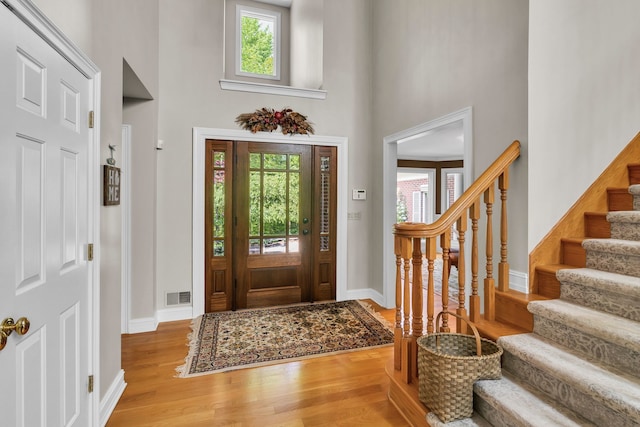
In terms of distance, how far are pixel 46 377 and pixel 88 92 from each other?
1387mm

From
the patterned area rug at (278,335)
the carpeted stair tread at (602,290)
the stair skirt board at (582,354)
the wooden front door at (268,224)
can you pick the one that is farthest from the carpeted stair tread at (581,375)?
the wooden front door at (268,224)

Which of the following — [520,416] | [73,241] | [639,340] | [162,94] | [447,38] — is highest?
[447,38]

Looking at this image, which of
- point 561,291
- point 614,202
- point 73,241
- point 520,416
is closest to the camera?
point 520,416

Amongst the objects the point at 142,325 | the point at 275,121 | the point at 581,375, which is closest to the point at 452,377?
the point at 581,375

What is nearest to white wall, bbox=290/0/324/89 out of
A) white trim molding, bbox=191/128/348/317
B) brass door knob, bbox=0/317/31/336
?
white trim molding, bbox=191/128/348/317

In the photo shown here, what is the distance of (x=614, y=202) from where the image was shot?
225cm

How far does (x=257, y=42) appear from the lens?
465 centimetres

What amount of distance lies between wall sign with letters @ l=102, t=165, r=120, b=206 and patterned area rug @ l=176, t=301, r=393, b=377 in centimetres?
138

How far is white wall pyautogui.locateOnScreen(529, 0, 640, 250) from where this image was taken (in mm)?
2107

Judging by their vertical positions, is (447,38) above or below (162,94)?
above

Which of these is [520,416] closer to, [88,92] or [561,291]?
[561,291]

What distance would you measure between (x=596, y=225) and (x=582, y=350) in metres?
1.00

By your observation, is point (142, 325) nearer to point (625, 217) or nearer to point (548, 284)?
point (548, 284)

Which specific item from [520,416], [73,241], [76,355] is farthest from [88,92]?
[520,416]
